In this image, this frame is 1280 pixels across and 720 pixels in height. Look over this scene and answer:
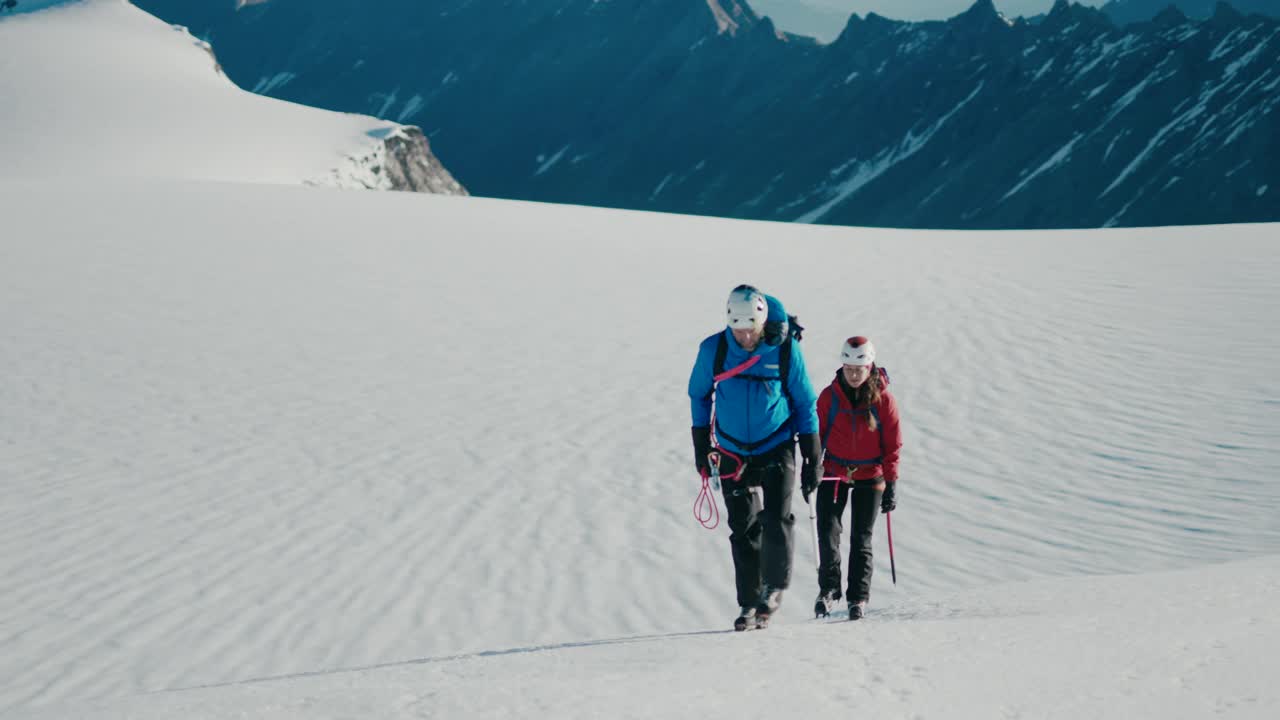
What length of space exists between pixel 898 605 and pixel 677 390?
18.6 ft

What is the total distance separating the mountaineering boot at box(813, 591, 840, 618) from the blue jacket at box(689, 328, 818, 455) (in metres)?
1.09

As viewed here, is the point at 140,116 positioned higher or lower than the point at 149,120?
higher

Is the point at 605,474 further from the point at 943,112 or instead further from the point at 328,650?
the point at 943,112

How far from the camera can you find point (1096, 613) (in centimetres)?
473

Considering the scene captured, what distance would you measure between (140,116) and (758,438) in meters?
67.0

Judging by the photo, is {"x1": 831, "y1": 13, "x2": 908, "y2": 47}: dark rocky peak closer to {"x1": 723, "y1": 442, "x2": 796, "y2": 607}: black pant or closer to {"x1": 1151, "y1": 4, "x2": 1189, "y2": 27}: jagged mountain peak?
{"x1": 1151, "y1": 4, "x2": 1189, "y2": 27}: jagged mountain peak

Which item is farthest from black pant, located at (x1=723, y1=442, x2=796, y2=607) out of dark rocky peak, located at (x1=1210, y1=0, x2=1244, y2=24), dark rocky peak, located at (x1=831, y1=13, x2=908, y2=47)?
dark rocky peak, located at (x1=831, y1=13, x2=908, y2=47)

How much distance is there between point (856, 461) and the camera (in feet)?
18.2

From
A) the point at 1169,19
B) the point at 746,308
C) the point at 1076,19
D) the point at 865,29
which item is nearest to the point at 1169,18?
the point at 1169,19

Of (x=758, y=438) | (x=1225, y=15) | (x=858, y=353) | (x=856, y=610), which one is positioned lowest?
(x=856, y=610)

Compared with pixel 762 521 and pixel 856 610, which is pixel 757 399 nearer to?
pixel 762 521

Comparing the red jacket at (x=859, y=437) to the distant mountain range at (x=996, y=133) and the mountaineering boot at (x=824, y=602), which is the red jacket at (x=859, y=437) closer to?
the mountaineering boot at (x=824, y=602)

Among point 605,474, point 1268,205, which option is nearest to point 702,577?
point 605,474

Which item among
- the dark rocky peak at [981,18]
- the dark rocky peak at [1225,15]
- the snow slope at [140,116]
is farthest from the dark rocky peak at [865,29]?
the snow slope at [140,116]
